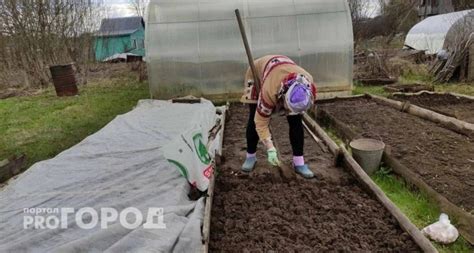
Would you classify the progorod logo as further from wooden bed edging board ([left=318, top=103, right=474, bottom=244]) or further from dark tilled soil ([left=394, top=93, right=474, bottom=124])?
dark tilled soil ([left=394, top=93, right=474, bottom=124])

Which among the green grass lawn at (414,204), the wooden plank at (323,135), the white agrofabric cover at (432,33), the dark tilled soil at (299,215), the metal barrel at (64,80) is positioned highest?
the white agrofabric cover at (432,33)

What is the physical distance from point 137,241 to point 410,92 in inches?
287

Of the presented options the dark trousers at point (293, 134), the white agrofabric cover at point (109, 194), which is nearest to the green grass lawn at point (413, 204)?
the dark trousers at point (293, 134)

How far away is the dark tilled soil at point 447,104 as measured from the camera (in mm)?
5953

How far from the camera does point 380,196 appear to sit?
3096 mm

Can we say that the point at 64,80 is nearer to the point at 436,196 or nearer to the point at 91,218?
the point at 91,218

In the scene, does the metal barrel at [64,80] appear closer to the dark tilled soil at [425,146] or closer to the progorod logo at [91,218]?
the dark tilled soil at [425,146]

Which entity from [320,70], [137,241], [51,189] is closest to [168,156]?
[137,241]

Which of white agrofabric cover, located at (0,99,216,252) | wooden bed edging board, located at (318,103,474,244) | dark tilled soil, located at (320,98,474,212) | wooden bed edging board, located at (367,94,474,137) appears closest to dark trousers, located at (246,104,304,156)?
white agrofabric cover, located at (0,99,216,252)

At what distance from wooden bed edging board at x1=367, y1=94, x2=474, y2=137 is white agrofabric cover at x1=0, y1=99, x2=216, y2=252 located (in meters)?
3.40

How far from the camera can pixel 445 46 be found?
10.9 meters

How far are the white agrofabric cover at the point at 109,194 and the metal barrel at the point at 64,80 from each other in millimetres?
5651

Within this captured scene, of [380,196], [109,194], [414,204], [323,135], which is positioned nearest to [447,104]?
[323,135]

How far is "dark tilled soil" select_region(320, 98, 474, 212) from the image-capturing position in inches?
135
